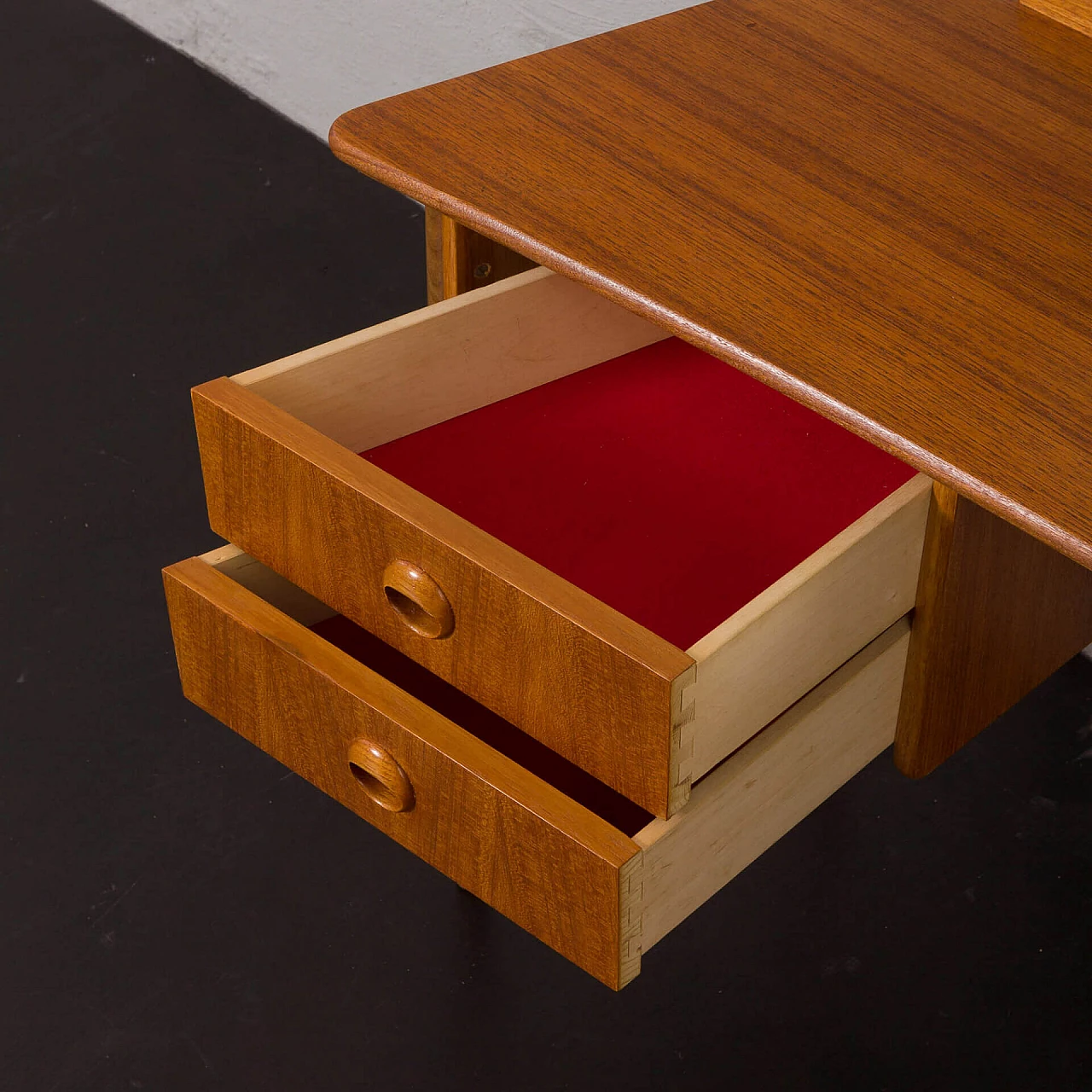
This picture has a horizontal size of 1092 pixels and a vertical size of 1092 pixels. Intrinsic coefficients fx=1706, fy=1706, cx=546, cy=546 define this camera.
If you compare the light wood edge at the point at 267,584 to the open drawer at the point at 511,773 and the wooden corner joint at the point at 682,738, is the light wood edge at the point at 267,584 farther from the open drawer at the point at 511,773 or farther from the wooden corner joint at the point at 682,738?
the wooden corner joint at the point at 682,738

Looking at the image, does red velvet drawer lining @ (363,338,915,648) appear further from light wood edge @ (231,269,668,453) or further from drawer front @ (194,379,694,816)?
drawer front @ (194,379,694,816)

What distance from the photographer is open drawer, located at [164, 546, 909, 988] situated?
88 centimetres

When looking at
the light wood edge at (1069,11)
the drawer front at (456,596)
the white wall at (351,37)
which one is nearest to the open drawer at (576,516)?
the drawer front at (456,596)

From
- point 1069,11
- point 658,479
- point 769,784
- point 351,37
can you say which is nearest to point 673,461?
point 658,479

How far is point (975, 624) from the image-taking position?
3.32ft

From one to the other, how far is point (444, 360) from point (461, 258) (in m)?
0.07

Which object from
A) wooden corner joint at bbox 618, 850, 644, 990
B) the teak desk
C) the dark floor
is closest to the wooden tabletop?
the teak desk

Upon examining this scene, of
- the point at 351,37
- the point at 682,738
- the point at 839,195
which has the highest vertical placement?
the point at 839,195

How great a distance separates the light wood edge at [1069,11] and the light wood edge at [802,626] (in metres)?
0.44

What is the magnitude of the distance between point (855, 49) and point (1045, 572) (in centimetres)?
38

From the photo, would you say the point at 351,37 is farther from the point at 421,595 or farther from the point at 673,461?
the point at 421,595

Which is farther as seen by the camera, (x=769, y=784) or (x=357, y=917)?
(x=357, y=917)

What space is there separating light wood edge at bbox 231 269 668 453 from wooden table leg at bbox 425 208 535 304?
0.04 metres

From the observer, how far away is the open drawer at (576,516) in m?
0.86
